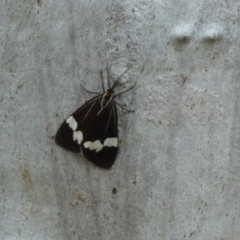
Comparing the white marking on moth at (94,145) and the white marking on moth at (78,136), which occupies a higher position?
the white marking on moth at (78,136)

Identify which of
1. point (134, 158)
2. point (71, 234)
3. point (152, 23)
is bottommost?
point (71, 234)

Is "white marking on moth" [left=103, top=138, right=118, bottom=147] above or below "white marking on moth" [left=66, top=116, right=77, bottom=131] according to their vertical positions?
below

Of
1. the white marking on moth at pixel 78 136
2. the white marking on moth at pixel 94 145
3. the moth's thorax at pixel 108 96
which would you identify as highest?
the moth's thorax at pixel 108 96

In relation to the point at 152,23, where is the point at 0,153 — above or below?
below

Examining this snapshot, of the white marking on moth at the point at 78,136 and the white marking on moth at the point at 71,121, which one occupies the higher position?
the white marking on moth at the point at 71,121

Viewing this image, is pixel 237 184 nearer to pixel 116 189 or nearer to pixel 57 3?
pixel 116 189

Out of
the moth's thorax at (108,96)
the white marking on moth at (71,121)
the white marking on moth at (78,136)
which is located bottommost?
the white marking on moth at (78,136)

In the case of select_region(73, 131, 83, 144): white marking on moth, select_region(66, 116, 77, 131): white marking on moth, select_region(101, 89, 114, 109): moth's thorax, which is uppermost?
select_region(101, 89, 114, 109): moth's thorax

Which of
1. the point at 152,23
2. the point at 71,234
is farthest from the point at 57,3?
the point at 71,234
